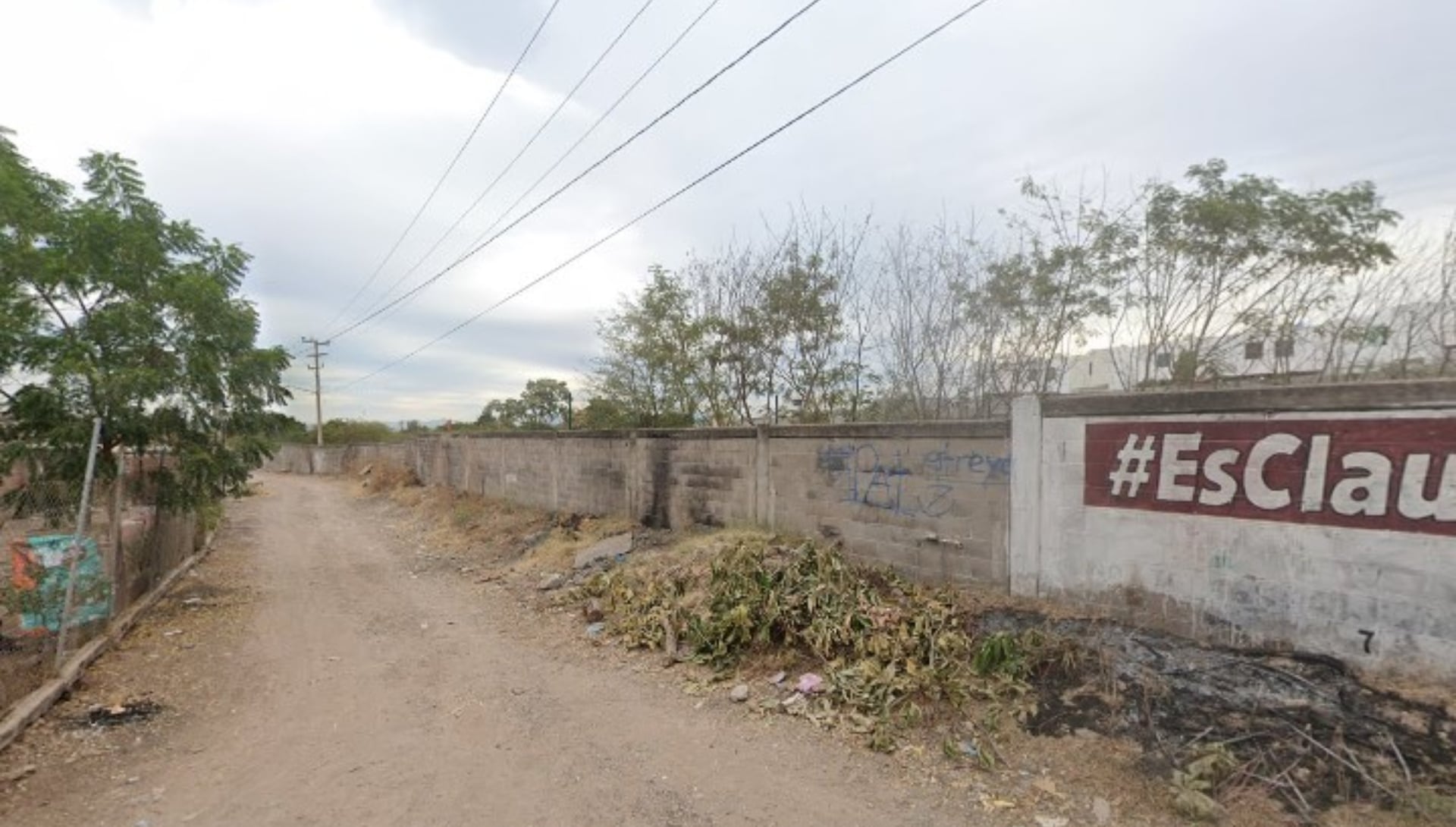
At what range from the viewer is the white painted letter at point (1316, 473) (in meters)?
4.16

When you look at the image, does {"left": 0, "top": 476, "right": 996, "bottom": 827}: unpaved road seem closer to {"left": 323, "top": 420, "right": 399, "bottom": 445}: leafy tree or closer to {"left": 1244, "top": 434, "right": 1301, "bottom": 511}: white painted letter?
{"left": 1244, "top": 434, "right": 1301, "bottom": 511}: white painted letter

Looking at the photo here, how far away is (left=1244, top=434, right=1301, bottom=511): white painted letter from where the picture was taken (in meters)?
4.31

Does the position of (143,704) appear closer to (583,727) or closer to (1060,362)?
(583,727)

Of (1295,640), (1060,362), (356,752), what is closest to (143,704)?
(356,752)

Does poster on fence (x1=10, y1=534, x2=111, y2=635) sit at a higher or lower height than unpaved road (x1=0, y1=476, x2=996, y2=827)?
higher

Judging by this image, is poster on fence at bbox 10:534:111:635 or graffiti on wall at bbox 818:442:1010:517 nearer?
poster on fence at bbox 10:534:111:635

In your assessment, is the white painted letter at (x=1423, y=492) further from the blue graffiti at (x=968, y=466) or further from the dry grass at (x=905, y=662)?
the blue graffiti at (x=968, y=466)

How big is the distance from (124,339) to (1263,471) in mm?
9960

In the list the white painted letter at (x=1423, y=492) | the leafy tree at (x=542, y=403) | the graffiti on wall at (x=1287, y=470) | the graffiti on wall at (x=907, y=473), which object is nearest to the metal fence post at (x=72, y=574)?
the graffiti on wall at (x=907, y=473)

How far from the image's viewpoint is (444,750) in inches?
178

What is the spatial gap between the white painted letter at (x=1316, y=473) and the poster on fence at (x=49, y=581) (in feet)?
29.0

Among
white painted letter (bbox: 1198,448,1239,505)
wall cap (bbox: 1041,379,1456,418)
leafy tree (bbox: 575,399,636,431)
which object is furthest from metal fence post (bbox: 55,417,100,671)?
leafy tree (bbox: 575,399,636,431)

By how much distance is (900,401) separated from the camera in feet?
37.9

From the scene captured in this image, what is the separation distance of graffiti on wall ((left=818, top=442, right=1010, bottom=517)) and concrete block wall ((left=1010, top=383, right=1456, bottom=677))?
0.54 m
